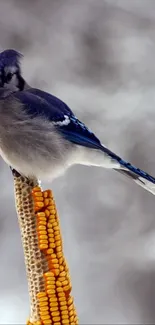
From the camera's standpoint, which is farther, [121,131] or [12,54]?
[121,131]

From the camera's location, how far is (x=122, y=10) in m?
0.95

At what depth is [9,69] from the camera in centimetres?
59

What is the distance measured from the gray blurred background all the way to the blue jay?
32 centimetres

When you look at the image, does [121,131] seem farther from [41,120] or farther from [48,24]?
[41,120]

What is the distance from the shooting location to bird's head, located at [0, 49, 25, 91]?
0.59 m

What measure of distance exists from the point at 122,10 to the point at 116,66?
11 centimetres

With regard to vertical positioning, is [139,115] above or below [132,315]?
above

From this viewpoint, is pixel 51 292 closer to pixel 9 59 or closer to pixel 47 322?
pixel 47 322

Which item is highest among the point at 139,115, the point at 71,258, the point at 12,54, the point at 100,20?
the point at 100,20

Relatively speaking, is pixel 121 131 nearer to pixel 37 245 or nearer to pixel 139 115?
pixel 139 115

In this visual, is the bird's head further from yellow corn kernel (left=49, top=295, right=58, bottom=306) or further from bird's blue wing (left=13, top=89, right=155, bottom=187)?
yellow corn kernel (left=49, top=295, right=58, bottom=306)

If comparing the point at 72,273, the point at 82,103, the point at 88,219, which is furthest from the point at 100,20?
the point at 72,273

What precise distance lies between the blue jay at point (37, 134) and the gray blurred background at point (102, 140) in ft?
1.06

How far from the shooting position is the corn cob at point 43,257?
605 mm
